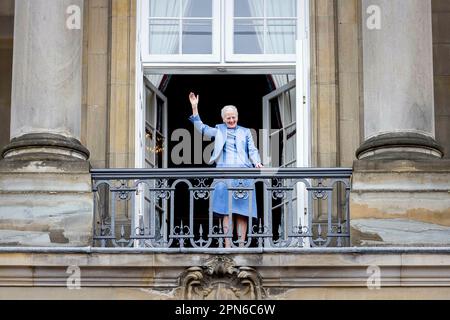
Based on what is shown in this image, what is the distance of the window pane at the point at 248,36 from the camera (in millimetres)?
18203

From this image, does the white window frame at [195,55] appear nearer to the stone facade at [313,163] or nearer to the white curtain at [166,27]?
the white curtain at [166,27]

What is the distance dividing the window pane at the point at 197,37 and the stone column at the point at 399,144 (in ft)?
7.10

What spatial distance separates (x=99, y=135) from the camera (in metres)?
17.9

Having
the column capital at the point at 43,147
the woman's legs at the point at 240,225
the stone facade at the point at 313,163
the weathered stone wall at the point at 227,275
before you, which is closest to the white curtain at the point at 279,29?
the stone facade at the point at 313,163

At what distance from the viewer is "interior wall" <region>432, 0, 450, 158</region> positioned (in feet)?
60.2

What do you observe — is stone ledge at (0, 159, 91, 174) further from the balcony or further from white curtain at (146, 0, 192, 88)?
white curtain at (146, 0, 192, 88)

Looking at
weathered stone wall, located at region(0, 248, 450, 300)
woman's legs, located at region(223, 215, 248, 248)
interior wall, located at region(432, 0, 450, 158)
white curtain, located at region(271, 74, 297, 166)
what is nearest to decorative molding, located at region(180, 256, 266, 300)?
weathered stone wall, located at region(0, 248, 450, 300)

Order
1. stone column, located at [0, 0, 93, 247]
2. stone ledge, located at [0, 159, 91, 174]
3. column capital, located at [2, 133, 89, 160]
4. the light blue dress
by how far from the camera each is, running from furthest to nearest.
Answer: the light blue dress → column capital, located at [2, 133, 89, 160] → stone ledge, located at [0, 159, 91, 174] → stone column, located at [0, 0, 93, 247]

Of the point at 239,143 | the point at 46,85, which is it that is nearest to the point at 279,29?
the point at 239,143

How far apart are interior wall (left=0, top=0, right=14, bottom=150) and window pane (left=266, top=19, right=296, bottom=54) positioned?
3161 millimetres

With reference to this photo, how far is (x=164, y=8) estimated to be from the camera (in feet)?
60.4
